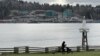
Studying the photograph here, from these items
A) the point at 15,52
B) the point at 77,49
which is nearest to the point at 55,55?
the point at 15,52

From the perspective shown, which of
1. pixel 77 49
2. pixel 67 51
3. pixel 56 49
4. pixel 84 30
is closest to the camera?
pixel 67 51

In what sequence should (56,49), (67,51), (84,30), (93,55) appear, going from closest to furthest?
1. (93,55)
2. (67,51)
3. (56,49)
4. (84,30)

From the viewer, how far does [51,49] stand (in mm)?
40500

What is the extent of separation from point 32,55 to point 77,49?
8570 mm

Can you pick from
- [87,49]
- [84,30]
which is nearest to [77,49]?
[87,49]

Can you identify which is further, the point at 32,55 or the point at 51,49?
the point at 51,49

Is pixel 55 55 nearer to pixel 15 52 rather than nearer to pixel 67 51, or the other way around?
pixel 67 51

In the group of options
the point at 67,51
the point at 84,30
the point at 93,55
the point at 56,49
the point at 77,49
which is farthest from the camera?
the point at 84,30

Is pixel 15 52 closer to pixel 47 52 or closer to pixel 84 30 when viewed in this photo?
pixel 47 52

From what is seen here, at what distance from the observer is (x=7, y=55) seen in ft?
115

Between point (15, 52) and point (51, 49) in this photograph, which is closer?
point (15, 52)

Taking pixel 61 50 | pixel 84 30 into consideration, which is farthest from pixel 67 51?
pixel 84 30

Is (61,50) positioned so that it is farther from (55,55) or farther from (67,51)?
(55,55)

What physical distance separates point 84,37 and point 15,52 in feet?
84.6
